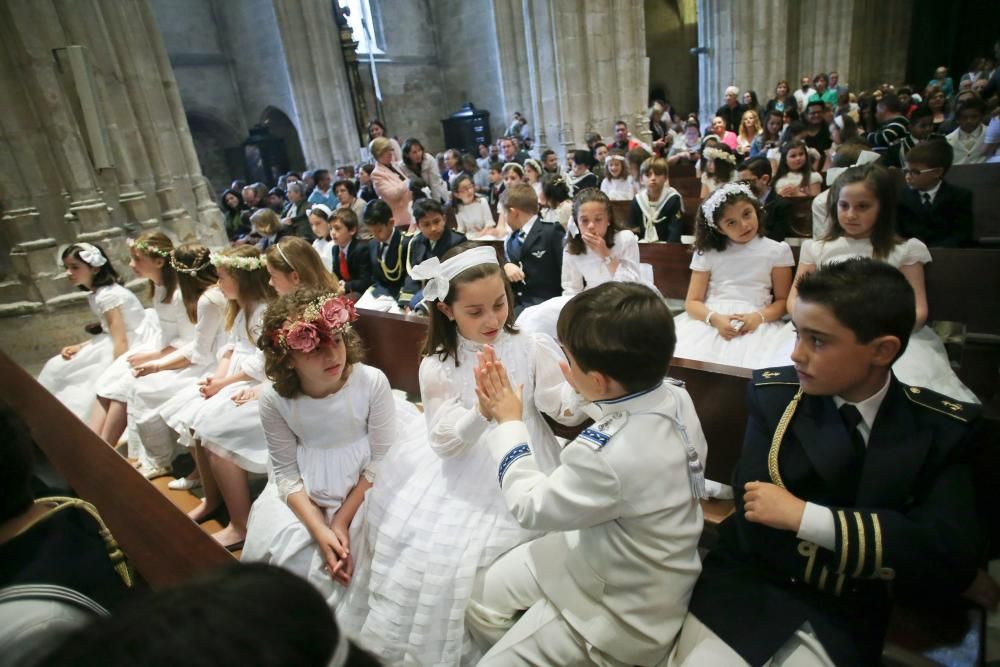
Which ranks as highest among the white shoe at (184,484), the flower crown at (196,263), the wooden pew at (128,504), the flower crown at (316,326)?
the flower crown at (196,263)

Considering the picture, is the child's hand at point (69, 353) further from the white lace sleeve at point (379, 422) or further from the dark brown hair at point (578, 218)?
the dark brown hair at point (578, 218)

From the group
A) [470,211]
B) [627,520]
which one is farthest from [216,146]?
[627,520]

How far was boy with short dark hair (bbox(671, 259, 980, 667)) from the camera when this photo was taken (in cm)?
114

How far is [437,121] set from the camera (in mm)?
16547

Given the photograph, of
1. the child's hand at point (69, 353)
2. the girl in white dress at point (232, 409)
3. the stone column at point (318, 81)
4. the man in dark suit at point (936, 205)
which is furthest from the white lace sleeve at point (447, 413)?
the stone column at point (318, 81)

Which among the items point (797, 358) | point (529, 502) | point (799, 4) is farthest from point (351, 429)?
point (799, 4)

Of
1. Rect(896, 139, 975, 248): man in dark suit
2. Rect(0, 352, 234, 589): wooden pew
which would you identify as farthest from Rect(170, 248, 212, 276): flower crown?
Rect(896, 139, 975, 248): man in dark suit

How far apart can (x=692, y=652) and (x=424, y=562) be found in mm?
781

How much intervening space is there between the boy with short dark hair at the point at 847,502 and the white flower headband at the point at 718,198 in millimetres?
1736

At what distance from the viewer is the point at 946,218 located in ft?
11.3

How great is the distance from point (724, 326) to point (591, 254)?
1070 millimetres

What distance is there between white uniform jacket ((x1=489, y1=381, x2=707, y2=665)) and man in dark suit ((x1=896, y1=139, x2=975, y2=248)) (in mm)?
3258

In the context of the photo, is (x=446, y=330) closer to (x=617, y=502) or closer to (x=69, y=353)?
(x=617, y=502)

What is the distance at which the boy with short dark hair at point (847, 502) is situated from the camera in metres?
1.14
